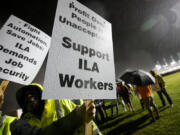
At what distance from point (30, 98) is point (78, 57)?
128 cm

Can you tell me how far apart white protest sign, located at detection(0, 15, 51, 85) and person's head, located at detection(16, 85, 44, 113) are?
22 cm

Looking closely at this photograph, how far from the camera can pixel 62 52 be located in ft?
3.73

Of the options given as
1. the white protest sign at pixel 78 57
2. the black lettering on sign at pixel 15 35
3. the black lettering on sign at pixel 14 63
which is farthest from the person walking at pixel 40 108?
the black lettering on sign at pixel 15 35

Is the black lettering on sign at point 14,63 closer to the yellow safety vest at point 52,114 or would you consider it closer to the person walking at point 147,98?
the yellow safety vest at point 52,114

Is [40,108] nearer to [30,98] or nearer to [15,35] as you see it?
[30,98]

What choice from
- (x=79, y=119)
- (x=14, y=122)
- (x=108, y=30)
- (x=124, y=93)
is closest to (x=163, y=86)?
(x=124, y=93)

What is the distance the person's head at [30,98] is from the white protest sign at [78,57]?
1107mm

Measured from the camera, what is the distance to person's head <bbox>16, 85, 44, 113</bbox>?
6.08 ft

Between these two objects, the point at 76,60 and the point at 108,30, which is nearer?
the point at 76,60

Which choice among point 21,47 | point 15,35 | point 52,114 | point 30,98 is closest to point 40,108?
point 30,98

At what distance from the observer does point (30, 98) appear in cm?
193

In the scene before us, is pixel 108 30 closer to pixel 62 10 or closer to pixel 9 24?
pixel 62 10

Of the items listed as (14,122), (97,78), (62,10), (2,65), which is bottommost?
(14,122)

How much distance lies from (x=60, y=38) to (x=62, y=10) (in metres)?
0.43
